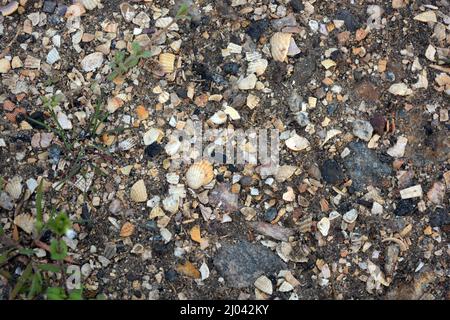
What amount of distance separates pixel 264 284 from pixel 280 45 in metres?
0.89

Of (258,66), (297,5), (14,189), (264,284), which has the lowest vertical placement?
(264,284)

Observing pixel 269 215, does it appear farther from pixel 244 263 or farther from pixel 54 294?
pixel 54 294

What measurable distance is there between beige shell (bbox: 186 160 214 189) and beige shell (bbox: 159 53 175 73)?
38 cm

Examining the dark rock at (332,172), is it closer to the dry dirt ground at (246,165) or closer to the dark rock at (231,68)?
the dry dirt ground at (246,165)

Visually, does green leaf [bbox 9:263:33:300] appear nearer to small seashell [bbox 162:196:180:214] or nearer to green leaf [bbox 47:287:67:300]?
green leaf [bbox 47:287:67:300]

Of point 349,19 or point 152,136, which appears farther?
point 349,19

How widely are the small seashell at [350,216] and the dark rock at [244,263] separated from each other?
0.28 meters

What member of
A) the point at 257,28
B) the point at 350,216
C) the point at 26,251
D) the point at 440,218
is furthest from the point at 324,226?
the point at 26,251

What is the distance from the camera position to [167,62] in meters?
2.33

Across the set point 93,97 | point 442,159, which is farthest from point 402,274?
point 93,97

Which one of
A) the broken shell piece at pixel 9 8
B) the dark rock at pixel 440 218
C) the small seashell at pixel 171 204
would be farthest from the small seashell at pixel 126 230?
the dark rock at pixel 440 218

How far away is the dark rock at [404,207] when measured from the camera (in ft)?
7.38

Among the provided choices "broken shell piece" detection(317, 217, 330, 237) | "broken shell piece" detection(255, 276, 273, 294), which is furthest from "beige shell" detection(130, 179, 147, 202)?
"broken shell piece" detection(317, 217, 330, 237)
